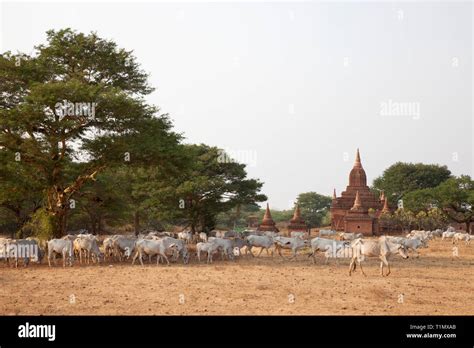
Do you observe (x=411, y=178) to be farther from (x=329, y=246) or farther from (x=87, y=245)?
(x=87, y=245)

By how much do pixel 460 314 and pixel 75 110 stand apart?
16.9 meters

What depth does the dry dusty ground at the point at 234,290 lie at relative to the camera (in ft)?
37.4

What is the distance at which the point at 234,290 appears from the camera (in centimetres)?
1384

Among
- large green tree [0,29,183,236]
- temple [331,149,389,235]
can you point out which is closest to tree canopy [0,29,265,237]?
large green tree [0,29,183,236]

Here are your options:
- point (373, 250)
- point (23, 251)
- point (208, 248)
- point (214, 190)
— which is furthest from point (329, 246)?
point (214, 190)

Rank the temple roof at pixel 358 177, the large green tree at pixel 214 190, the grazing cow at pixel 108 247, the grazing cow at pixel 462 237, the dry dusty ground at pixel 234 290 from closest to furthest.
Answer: the dry dusty ground at pixel 234 290
the grazing cow at pixel 108 247
the large green tree at pixel 214 190
the grazing cow at pixel 462 237
the temple roof at pixel 358 177

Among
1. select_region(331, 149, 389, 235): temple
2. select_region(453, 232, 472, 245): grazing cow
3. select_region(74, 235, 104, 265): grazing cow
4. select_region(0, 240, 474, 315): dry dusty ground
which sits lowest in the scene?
select_region(453, 232, 472, 245): grazing cow

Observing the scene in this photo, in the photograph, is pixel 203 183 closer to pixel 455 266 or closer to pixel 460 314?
pixel 455 266

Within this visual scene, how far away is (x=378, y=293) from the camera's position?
43.8ft

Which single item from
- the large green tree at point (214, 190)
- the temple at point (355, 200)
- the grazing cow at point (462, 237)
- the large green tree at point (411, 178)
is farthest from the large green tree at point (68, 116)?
the large green tree at point (411, 178)

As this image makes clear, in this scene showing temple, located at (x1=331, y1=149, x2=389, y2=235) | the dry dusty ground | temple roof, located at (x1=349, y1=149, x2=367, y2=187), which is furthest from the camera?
temple roof, located at (x1=349, y1=149, x2=367, y2=187)

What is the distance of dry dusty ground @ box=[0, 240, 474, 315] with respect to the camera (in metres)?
11.4

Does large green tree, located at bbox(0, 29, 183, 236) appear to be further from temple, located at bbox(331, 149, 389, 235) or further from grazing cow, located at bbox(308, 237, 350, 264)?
temple, located at bbox(331, 149, 389, 235)

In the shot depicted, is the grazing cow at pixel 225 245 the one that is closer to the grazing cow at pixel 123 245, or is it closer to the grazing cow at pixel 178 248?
the grazing cow at pixel 178 248
